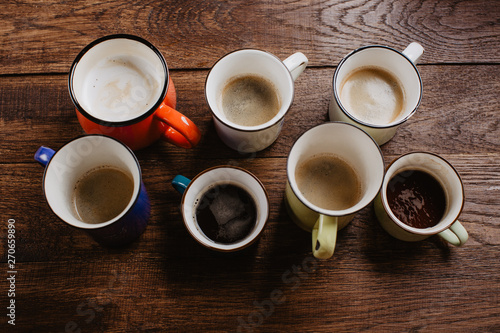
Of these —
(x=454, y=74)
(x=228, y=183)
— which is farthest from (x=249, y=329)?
(x=454, y=74)

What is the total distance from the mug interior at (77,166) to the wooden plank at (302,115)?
11 centimetres

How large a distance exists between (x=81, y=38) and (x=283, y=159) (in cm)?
56

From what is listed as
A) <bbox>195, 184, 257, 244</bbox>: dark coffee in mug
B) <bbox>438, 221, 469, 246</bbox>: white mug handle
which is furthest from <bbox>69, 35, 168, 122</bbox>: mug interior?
<bbox>438, 221, 469, 246</bbox>: white mug handle

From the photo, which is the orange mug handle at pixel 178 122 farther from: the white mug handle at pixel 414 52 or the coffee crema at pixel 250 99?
the white mug handle at pixel 414 52

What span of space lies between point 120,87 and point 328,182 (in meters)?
0.50

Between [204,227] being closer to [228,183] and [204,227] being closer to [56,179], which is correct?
[228,183]

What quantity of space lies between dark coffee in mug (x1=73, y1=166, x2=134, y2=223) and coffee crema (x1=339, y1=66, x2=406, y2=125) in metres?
0.51

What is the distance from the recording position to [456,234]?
87cm

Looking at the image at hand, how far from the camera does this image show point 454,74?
1.01m

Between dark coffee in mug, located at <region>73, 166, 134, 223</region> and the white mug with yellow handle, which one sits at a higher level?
the white mug with yellow handle

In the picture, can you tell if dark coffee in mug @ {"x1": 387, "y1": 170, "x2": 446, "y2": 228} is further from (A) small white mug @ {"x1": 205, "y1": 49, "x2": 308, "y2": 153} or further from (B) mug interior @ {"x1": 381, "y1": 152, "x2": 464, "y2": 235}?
(A) small white mug @ {"x1": 205, "y1": 49, "x2": 308, "y2": 153}

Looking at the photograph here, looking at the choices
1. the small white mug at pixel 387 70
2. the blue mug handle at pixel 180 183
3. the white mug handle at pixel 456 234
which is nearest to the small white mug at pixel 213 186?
the blue mug handle at pixel 180 183

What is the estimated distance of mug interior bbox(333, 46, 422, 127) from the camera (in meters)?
0.90

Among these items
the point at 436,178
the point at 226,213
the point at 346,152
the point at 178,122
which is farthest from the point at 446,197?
the point at 178,122
